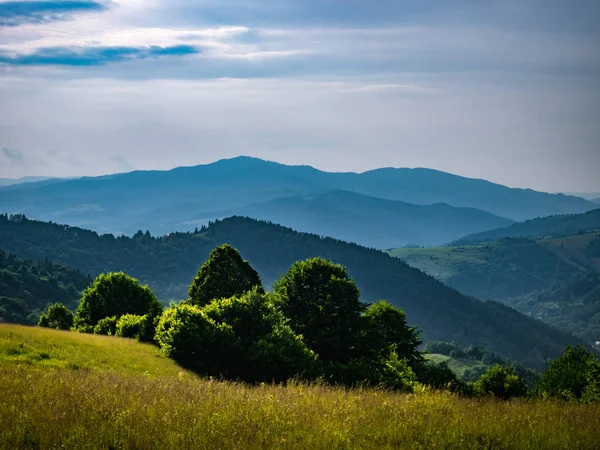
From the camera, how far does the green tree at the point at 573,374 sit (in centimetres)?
6906

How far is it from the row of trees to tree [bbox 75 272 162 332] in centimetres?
10

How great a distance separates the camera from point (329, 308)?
49531 millimetres

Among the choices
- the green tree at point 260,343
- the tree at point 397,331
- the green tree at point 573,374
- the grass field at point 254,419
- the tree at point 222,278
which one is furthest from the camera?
the green tree at point 573,374

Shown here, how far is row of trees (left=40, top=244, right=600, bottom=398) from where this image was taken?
32406 millimetres

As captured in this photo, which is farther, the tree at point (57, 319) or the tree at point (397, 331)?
the tree at point (57, 319)

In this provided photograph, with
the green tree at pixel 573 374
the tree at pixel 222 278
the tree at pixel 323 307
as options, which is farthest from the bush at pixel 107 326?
the green tree at pixel 573 374

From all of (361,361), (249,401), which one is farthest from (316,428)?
(361,361)

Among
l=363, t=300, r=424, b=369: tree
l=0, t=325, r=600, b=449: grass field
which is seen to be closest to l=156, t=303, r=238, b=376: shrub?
l=0, t=325, r=600, b=449: grass field

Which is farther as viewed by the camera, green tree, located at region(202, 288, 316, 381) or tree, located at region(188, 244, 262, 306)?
tree, located at region(188, 244, 262, 306)

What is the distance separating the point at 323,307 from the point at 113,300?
22184 mm

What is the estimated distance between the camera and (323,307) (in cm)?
4950

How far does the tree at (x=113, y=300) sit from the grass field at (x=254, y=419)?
147 ft

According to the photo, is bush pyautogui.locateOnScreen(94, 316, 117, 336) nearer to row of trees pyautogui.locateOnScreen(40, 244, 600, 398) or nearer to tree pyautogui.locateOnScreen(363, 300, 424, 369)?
row of trees pyautogui.locateOnScreen(40, 244, 600, 398)

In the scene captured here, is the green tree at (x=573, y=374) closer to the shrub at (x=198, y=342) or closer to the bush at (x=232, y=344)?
the bush at (x=232, y=344)
